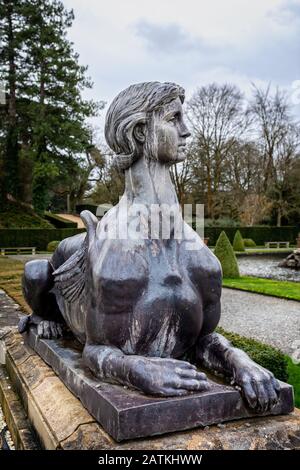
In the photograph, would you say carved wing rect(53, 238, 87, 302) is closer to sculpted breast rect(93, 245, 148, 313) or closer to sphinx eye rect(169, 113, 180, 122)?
sculpted breast rect(93, 245, 148, 313)

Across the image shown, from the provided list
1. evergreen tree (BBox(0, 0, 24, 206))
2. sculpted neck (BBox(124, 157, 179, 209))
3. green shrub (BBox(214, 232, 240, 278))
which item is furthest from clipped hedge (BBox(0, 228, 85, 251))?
sculpted neck (BBox(124, 157, 179, 209))

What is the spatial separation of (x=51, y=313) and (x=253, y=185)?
3740 centimetres

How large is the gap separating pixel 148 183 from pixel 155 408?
1.12 metres

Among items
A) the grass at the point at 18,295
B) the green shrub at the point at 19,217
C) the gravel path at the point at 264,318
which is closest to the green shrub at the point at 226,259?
the grass at the point at 18,295

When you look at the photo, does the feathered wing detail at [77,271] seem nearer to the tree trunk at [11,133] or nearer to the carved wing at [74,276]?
the carved wing at [74,276]

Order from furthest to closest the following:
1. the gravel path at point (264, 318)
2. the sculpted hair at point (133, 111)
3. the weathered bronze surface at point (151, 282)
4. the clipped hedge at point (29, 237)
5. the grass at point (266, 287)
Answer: the clipped hedge at point (29, 237) → the grass at point (266, 287) → the gravel path at point (264, 318) → the sculpted hair at point (133, 111) → the weathered bronze surface at point (151, 282)

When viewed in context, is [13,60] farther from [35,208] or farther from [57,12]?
[35,208]

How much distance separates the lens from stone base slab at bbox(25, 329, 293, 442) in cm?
185

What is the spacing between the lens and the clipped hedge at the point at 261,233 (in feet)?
108

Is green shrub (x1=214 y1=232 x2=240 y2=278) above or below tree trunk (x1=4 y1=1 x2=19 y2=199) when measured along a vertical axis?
below

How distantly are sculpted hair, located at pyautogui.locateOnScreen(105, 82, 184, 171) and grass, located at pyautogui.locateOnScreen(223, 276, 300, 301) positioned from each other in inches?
357
